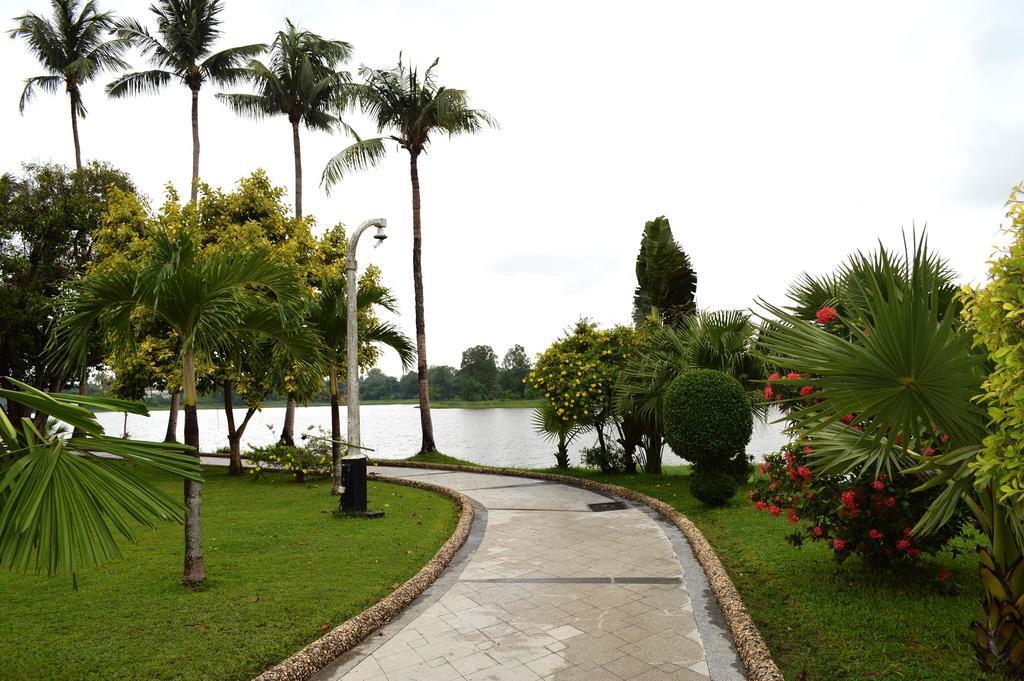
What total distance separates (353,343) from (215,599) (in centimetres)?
524

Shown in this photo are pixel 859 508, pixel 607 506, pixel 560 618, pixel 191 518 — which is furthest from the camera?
pixel 607 506

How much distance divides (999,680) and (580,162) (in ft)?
44.0

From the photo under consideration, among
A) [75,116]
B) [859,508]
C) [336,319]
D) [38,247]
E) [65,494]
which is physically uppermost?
[75,116]

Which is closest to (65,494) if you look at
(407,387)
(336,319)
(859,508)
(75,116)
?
(859,508)

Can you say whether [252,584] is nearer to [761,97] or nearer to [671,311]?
[761,97]

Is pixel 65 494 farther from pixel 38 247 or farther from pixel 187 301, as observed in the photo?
pixel 38 247

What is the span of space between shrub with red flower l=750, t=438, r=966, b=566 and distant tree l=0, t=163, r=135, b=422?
17294mm

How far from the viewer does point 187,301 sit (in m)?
6.03

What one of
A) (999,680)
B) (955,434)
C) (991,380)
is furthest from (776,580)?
(991,380)

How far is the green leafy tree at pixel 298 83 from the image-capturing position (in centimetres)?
2219

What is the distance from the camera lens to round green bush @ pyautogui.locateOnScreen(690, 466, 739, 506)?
9602mm

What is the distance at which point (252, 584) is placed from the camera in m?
6.12

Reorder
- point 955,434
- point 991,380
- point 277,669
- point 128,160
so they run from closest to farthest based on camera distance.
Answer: point 991,380 < point 955,434 < point 277,669 < point 128,160

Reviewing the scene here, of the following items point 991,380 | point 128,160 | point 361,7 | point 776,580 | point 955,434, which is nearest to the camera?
point 991,380
